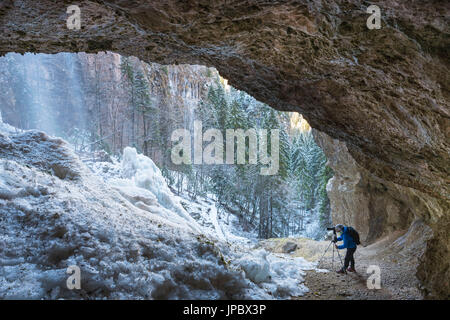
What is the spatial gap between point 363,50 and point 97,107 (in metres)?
49.5

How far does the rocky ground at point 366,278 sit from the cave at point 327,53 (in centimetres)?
107

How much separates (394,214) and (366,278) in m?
6.31

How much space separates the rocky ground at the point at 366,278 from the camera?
665cm

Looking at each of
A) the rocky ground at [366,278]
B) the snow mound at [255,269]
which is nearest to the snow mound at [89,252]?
the snow mound at [255,269]

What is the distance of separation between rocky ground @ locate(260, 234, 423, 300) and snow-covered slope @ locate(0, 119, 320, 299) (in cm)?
61

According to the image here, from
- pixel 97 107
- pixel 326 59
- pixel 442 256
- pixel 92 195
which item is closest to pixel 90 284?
pixel 92 195

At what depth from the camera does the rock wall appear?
607 cm

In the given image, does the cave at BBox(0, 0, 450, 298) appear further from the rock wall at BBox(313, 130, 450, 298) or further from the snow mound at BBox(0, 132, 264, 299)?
the snow mound at BBox(0, 132, 264, 299)

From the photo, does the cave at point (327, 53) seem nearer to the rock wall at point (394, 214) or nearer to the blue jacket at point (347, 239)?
the rock wall at point (394, 214)

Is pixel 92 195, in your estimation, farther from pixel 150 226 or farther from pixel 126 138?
pixel 126 138

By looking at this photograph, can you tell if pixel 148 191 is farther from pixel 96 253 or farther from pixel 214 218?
pixel 214 218

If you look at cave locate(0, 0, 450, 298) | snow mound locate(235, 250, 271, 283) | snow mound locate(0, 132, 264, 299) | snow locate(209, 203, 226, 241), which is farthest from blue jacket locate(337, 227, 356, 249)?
snow locate(209, 203, 226, 241)

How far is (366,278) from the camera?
315 inches

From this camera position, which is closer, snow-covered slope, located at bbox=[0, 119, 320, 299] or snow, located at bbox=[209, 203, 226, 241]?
snow-covered slope, located at bbox=[0, 119, 320, 299]
